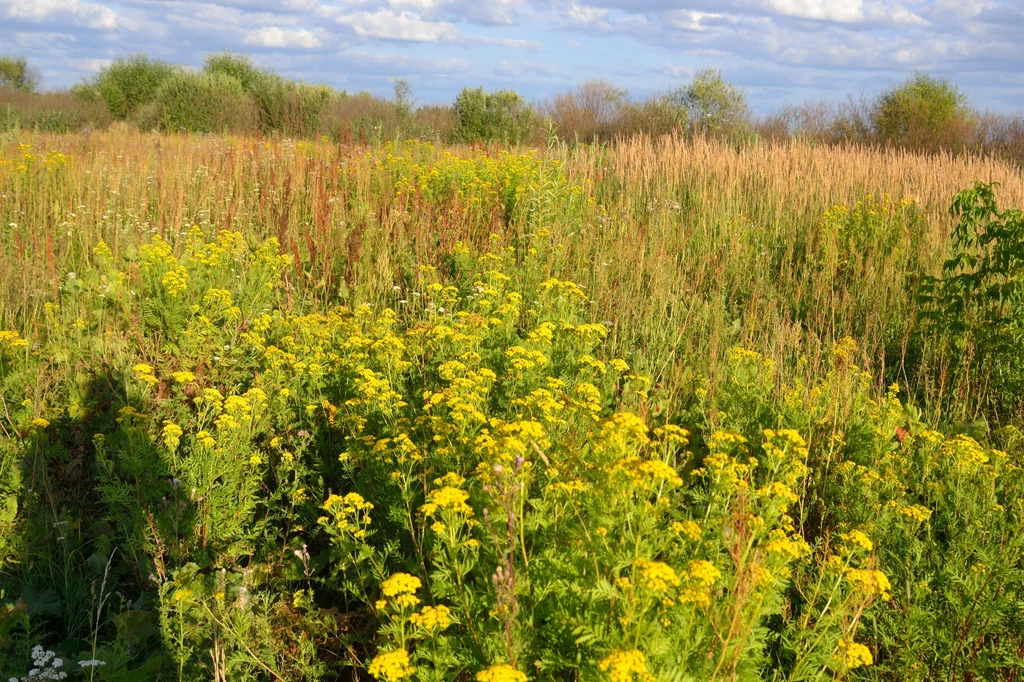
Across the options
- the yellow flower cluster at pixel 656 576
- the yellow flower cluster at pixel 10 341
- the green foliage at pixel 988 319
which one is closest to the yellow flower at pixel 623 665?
the yellow flower cluster at pixel 656 576

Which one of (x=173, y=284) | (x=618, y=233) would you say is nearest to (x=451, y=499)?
(x=173, y=284)

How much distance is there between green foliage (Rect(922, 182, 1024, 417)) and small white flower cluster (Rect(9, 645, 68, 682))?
4.69 meters

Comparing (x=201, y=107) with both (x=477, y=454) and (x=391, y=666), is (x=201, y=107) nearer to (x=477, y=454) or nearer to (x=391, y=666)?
(x=477, y=454)

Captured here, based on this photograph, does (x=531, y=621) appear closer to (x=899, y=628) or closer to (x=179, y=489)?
(x=899, y=628)

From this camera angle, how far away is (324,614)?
9.61 feet

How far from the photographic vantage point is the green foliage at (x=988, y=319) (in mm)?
4508

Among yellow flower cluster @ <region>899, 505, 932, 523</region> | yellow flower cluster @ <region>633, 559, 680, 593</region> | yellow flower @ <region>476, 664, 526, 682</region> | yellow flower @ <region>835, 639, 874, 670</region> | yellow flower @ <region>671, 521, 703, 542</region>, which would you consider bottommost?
yellow flower @ <region>835, 639, 874, 670</region>

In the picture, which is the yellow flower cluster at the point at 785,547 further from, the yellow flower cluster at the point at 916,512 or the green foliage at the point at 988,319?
the green foliage at the point at 988,319

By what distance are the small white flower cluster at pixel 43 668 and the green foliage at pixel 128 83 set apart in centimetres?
2250

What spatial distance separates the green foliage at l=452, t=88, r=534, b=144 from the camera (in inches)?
697

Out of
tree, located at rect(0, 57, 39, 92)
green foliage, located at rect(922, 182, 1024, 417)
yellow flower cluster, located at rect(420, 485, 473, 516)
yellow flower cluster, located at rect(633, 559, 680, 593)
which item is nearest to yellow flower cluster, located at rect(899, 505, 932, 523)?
yellow flower cluster, located at rect(633, 559, 680, 593)

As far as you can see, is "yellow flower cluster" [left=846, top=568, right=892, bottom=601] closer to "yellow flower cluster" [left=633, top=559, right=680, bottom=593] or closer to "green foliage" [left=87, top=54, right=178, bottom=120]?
"yellow flower cluster" [left=633, top=559, right=680, bottom=593]

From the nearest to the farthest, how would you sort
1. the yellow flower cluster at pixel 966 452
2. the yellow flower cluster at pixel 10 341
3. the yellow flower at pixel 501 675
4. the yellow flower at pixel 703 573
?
the yellow flower at pixel 501 675 → the yellow flower at pixel 703 573 → the yellow flower cluster at pixel 966 452 → the yellow flower cluster at pixel 10 341

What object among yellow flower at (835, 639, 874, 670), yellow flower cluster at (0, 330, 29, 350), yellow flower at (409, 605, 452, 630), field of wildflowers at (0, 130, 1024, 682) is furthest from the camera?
yellow flower cluster at (0, 330, 29, 350)
